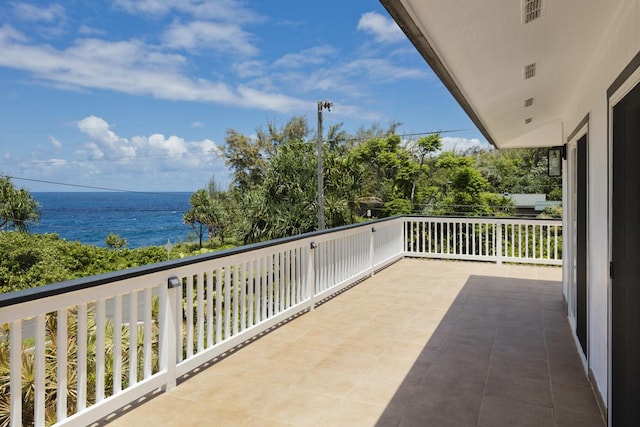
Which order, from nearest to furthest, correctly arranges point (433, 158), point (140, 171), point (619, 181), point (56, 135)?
point (619, 181) < point (433, 158) < point (56, 135) < point (140, 171)

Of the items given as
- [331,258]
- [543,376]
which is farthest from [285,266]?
[543,376]

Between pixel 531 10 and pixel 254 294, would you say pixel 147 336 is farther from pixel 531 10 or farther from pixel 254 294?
pixel 531 10

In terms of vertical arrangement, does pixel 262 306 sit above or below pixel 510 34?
below

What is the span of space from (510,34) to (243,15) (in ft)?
119

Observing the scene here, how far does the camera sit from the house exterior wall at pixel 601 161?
1.93 m

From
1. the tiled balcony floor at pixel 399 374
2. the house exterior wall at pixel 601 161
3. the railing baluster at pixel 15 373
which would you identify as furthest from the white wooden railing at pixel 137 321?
the house exterior wall at pixel 601 161

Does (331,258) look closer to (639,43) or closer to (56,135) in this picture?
(639,43)

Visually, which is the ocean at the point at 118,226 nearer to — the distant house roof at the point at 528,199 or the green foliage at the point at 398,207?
the green foliage at the point at 398,207

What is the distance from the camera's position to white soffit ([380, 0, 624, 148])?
175 cm

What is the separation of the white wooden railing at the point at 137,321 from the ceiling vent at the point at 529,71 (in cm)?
258

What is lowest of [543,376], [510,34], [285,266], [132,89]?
[543,376]

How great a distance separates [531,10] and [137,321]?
3191mm

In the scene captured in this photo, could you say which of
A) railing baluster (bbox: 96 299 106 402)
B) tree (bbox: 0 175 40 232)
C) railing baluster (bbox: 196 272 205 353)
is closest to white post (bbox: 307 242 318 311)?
railing baluster (bbox: 196 272 205 353)

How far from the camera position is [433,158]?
17.9 metres
